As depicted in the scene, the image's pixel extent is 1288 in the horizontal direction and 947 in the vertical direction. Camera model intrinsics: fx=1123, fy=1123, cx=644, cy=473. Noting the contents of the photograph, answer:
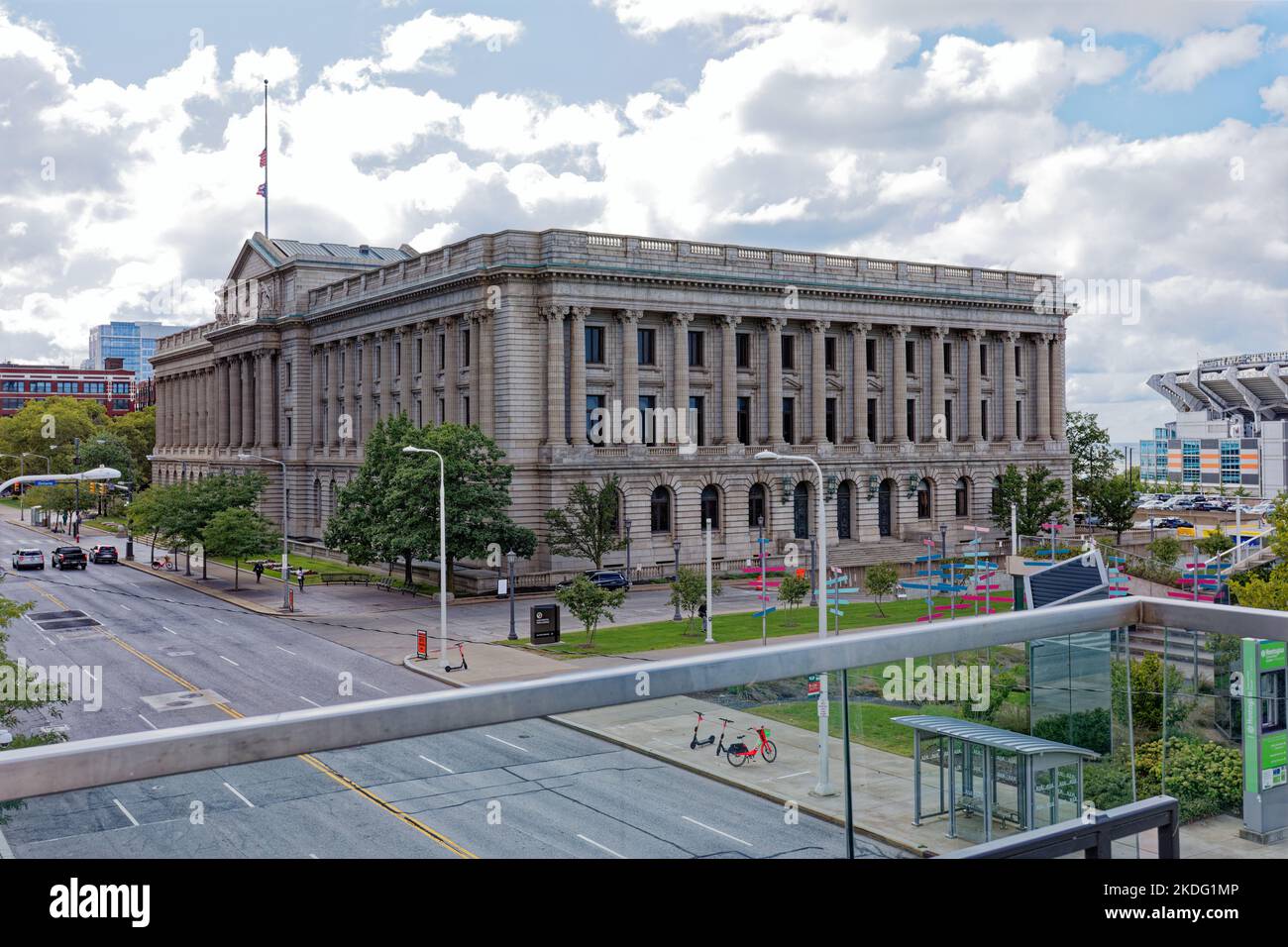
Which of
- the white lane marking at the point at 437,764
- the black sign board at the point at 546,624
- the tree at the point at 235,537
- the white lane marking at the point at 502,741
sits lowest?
the black sign board at the point at 546,624

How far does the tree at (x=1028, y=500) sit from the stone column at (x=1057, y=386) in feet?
21.8

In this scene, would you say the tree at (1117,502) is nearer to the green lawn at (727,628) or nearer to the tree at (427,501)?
the green lawn at (727,628)

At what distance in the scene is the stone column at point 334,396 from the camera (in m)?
91.0

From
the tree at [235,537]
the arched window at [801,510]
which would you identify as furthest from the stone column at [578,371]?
the tree at [235,537]

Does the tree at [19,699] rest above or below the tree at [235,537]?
below

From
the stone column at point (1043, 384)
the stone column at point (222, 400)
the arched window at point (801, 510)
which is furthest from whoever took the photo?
the stone column at point (222, 400)

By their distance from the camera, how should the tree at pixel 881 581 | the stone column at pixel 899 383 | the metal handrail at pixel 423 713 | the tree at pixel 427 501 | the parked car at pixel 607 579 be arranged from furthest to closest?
the stone column at pixel 899 383, the parked car at pixel 607 579, the tree at pixel 427 501, the tree at pixel 881 581, the metal handrail at pixel 423 713

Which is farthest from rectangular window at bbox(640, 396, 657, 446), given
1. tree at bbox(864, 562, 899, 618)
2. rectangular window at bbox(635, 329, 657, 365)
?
tree at bbox(864, 562, 899, 618)

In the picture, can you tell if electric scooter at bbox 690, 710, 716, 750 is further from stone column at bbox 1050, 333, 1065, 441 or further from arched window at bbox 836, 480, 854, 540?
stone column at bbox 1050, 333, 1065, 441

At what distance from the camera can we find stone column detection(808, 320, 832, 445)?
79.4 metres

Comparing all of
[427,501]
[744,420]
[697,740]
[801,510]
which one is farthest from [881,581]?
[697,740]

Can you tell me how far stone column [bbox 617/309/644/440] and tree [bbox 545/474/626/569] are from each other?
7.14 metres

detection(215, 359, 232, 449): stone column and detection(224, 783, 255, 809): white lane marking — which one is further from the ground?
detection(215, 359, 232, 449): stone column
